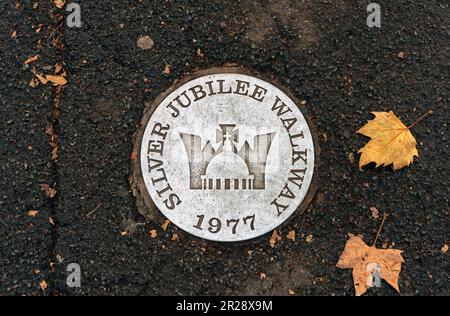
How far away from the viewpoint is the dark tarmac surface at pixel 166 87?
282 cm

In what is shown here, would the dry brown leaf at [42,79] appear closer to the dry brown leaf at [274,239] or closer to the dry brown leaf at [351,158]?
the dry brown leaf at [274,239]

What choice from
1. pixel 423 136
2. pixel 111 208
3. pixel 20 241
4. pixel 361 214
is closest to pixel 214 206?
pixel 111 208

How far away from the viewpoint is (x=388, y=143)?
2.93 m

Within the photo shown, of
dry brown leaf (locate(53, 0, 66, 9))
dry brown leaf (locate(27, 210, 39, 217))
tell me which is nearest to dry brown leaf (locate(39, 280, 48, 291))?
dry brown leaf (locate(27, 210, 39, 217))

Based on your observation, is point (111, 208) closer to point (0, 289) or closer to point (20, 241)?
point (20, 241)

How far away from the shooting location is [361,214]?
288 centimetres

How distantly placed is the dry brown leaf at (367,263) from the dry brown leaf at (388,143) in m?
0.46

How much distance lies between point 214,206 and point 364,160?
0.88m

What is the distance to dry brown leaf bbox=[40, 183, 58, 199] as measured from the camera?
2864 mm

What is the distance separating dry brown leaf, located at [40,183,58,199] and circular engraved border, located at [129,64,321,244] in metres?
0.43

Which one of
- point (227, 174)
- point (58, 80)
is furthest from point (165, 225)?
point (58, 80)

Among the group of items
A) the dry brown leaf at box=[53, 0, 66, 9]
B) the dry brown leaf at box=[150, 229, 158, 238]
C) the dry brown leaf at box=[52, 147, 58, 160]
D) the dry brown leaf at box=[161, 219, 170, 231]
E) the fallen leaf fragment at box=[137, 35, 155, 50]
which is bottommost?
the dry brown leaf at box=[150, 229, 158, 238]

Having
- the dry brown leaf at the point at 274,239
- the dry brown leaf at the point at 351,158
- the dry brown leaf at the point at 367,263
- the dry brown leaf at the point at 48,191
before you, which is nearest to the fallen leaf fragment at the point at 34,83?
the dry brown leaf at the point at 48,191

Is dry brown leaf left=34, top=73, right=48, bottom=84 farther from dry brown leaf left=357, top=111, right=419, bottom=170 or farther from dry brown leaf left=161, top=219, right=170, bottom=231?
dry brown leaf left=357, top=111, right=419, bottom=170
